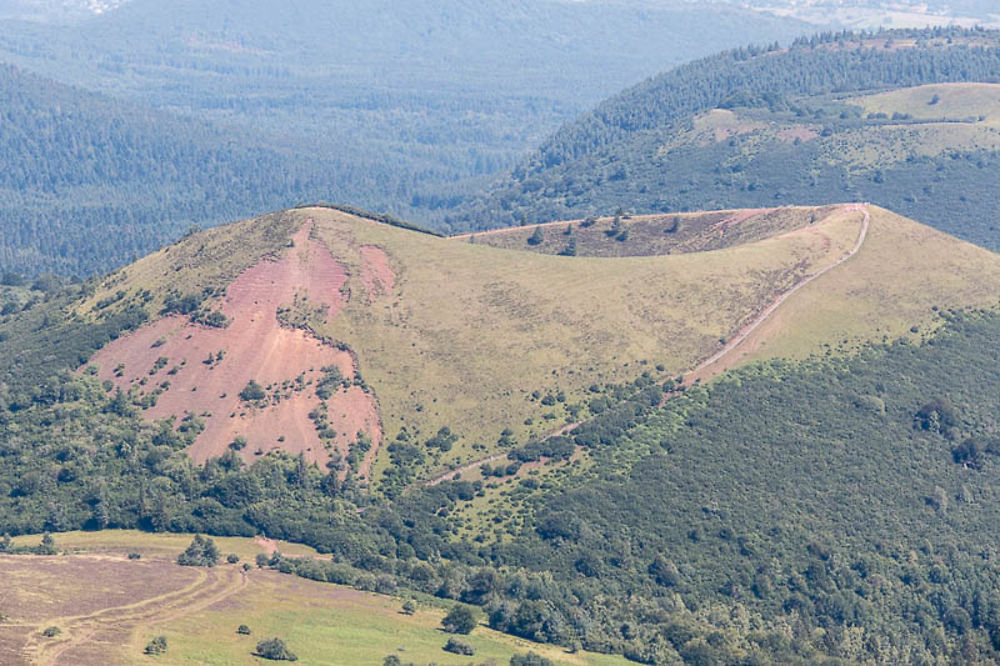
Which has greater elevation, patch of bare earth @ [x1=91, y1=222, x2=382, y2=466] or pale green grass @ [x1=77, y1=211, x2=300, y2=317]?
pale green grass @ [x1=77, y1=211, x2=300, y2=317]

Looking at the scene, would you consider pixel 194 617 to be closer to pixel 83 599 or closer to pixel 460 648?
pixel 83 599

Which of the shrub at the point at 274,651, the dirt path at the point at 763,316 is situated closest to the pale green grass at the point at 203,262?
the dirt path at the point at 763,316

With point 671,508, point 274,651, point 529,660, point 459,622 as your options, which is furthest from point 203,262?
point 529,660

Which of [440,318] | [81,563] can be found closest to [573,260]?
[440,318]

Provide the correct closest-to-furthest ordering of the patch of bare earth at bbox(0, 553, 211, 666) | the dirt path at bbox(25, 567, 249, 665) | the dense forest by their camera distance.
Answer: the dirt path at bbox(25, 567, 249, 665) < the patch of bare earth at bbox(0, 553, 211, 666) < the dense forest

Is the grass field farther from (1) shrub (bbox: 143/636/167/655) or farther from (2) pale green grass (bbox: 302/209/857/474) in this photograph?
(2) pale green grass (bbox: 302/209/857/474)

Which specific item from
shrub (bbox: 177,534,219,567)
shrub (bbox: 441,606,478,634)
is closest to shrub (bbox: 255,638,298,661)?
shrub (bbox: 441,606,478,634)
